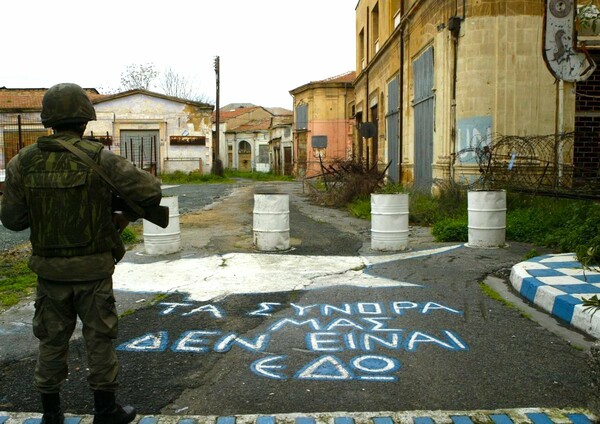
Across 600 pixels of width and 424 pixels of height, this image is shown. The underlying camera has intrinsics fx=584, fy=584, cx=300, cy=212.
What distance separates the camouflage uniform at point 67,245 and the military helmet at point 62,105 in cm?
10

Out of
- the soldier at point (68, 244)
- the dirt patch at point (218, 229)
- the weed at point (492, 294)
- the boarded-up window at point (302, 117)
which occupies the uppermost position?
the boarded-up window at point (302, 117)

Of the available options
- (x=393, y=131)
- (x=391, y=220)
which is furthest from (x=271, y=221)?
(x=393, y=131)

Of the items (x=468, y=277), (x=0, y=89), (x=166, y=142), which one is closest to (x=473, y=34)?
(x=468, y=277)

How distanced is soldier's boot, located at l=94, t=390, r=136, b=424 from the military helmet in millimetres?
1507

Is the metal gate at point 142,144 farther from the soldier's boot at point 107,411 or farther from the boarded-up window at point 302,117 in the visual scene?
the soldier's boot at point 107,411

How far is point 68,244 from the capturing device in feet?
10.3

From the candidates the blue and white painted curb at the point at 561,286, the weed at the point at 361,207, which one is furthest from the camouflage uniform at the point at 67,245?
the weed at the point at 361,207

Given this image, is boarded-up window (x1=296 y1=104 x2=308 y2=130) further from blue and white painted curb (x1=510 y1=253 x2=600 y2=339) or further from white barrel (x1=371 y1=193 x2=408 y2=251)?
blue and white painted curb (x1=510 y1=253 x2=600 y2=339)

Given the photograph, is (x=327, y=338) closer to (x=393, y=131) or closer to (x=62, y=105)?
(x=62, y=105)

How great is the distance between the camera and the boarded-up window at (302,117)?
38.6 m

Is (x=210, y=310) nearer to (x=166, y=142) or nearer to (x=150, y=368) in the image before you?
(x=150, y=368)

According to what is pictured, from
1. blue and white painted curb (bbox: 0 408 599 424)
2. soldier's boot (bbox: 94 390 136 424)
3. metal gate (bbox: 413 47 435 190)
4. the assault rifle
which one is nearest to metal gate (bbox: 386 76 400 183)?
Answer: metal gate (bbox: 413 47 435 190)

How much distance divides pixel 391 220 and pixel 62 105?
6018 millimetres

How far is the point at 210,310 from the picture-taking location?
5547 millimetres
